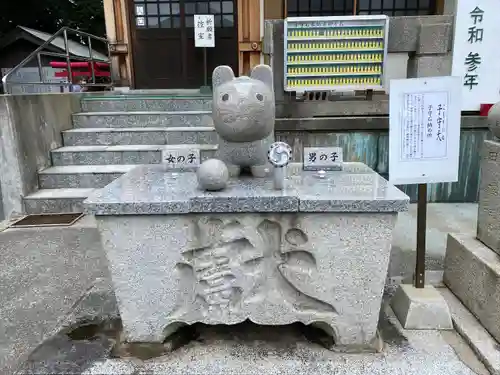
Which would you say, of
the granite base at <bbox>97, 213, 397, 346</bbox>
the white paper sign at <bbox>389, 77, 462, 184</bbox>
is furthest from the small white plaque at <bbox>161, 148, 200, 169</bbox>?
the white paper sign at <bbox>389, 77, 462, 184</bbox>

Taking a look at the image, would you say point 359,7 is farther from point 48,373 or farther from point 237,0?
point 48,373

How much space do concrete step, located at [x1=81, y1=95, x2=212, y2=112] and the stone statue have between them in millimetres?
4105

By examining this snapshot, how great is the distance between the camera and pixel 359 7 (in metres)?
8.56

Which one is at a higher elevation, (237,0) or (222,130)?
(237,0)

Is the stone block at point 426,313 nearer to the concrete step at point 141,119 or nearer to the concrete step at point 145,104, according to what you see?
the concrete step at point 141,119

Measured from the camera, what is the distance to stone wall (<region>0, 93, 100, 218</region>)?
5.04 meters

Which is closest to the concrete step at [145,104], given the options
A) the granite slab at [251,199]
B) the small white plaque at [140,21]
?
the small white plaque at [140,21]

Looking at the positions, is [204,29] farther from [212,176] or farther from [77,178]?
[212,176]

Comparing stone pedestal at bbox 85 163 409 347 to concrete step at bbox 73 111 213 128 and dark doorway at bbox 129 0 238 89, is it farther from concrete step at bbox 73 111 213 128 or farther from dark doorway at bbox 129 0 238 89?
dark doorway at bbox 129 0 238 89

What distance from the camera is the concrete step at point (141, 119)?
21.1ft

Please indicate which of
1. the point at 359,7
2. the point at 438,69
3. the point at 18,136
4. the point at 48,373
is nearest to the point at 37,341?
the point at 48,373

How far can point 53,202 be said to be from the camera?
532cm

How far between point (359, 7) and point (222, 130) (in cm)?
733

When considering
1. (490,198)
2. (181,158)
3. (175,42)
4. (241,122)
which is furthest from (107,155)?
(490,198)
